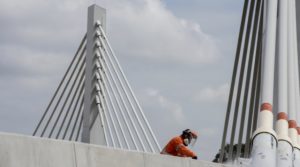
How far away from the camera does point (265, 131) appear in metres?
6.54

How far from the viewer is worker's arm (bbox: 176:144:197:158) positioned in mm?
10258

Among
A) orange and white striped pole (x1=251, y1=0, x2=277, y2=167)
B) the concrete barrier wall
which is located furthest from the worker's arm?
orange and white striped pole (x1=251, y1=0, x2=277, y2=167)

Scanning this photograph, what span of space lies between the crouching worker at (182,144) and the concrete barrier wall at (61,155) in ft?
6.26

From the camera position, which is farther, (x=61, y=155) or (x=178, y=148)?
(x=178, y=148)

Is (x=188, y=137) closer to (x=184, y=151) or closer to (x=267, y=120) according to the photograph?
(x=184, y=151)

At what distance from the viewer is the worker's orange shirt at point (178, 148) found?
10305 mm

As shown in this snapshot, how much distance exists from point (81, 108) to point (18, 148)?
43.9 ft

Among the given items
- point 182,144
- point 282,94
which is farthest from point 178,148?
point 282,94

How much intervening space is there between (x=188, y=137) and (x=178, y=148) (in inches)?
8.9

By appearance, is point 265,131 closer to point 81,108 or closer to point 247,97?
point 247,97

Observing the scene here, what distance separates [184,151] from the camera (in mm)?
10328

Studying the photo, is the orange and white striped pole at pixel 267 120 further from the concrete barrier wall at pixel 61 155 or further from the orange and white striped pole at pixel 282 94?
the concrete barrier wall at pixel 61 155

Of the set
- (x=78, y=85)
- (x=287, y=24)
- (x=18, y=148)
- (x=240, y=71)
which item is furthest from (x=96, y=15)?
(x=18, y=148)

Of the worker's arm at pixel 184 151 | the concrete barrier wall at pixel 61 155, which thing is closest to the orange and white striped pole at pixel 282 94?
the concrete barrier wall at pixel 61 155
